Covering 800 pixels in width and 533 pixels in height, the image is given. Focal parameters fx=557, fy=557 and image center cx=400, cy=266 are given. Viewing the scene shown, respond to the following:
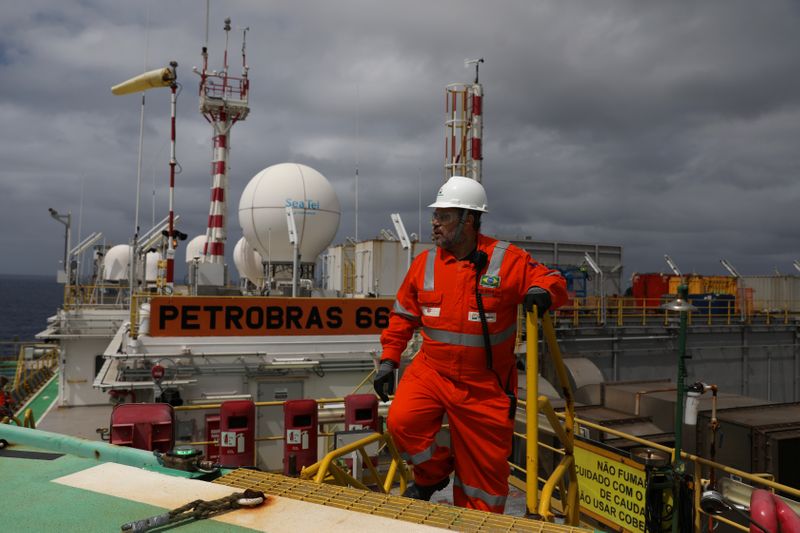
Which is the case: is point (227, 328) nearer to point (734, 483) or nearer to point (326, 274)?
point (734, 483)

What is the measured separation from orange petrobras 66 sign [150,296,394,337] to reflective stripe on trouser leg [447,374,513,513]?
7.42 meters

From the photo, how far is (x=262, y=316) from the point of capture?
10.5 meters

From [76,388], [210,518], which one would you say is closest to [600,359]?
[76,388]

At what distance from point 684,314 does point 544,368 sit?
1327cm

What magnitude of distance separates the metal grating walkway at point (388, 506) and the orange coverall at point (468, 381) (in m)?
1.05

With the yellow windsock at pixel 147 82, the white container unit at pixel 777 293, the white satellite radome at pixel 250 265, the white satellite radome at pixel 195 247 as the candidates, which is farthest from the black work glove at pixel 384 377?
the white satellite radome at pixel 195 247

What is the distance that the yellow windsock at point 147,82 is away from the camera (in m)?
15.9

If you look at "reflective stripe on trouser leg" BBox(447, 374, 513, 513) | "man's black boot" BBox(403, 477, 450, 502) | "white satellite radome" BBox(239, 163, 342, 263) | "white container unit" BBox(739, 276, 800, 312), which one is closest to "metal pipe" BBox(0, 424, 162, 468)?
"man's black boot" BBox(403, 477, 450, 502)

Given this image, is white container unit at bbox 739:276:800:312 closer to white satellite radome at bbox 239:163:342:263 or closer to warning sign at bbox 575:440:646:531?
white satellite radome at bbox 239:163:342:263

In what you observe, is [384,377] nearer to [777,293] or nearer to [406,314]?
[406,314]

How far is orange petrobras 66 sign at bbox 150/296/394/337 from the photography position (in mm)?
9898

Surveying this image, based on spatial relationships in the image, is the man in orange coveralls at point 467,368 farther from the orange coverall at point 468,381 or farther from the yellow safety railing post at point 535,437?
the yellow safety railing post at point 535,437

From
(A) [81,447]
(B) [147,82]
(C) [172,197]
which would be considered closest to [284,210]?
(C) [172,197]

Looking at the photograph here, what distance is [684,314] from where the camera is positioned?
3.46 metres
